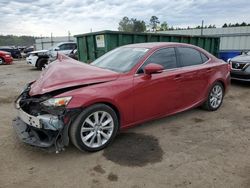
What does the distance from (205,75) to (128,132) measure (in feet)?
6.66

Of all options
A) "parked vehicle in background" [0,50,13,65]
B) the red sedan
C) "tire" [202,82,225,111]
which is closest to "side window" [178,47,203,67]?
the red sedan

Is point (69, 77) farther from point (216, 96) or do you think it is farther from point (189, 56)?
point (216, 96)

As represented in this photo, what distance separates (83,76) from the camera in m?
3.50

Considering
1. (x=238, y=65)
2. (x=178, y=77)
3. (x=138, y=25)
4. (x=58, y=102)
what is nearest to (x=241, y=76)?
(x=238, y=65)

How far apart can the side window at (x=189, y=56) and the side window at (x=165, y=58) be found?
0.72 feet

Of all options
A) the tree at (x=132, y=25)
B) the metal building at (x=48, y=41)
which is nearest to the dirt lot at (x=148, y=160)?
the metal building at (x=48, y=41)

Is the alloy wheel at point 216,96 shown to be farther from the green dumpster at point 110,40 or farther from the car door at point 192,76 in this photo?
the green dumpster at point 110,40

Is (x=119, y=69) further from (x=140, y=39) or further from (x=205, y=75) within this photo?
(x=140, y=39)

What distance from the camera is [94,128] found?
346 centimetres

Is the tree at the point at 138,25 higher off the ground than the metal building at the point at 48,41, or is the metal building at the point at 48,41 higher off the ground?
the tree at the point at 138,25

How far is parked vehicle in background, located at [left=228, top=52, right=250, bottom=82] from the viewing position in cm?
788

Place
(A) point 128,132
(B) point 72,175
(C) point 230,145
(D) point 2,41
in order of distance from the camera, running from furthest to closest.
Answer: (D) point 2,41 < (A) point 128,132 < (C) point 230,145 < (B) point 72,175

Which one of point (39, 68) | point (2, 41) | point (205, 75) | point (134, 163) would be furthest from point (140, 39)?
point (2, 41)

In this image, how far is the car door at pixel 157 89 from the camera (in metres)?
3.85
